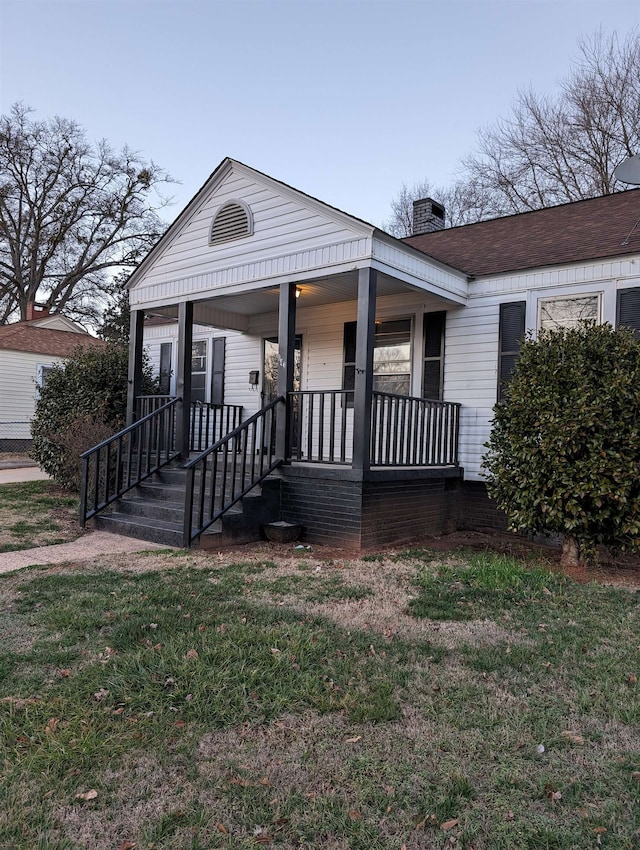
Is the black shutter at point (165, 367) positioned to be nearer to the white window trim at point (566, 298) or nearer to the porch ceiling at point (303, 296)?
the porch ceiling at point (303, 296)

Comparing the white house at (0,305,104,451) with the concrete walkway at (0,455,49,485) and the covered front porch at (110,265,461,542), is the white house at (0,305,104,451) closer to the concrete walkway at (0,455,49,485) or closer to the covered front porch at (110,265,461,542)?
the concrete walkway at (0,455,49,485)

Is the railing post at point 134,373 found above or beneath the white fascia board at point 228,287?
beneath

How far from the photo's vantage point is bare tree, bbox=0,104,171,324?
25.3 meters

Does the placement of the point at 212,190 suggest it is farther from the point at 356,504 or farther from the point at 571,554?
the point at 571,554

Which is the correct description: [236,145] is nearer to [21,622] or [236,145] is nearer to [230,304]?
[230,304]

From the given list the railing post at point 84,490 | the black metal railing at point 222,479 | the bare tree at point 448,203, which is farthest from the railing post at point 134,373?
the bare tree at point 448,203

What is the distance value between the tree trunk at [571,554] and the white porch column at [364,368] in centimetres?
220

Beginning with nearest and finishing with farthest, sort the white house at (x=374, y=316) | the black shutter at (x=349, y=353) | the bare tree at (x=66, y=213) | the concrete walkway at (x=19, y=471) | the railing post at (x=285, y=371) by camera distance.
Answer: the white house at (x=374, y=316), the railing post at (x=285, y=371), the black shutter at (x=349, y=353), the concrete walkway at (x=19, y=471), the bare tree at (x=66, y=213)

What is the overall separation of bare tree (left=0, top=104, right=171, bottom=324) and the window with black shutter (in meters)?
22.2

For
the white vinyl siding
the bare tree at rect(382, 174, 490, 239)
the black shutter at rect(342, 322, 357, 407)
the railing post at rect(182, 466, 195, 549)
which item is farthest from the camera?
the bare tree at rect(382, 174, 490, 239)

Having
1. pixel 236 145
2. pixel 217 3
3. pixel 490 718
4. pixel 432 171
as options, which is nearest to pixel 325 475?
pixel 490 718

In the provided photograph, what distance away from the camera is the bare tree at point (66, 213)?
25.3m

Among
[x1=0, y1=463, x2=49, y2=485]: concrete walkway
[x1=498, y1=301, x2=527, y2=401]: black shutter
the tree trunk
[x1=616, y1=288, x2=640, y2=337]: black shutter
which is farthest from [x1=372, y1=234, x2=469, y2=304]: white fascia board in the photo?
[x1=0, y1=463, x2=49, y2=485]: concrete walkway

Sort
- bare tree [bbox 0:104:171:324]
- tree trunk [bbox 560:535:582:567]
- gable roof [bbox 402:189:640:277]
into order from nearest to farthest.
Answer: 1. tree trunk [bbox 560:535:582:567]
2. gable roof [bbox 402:189:640:277]
3. bare tree [bbox 0:104:171:324]
